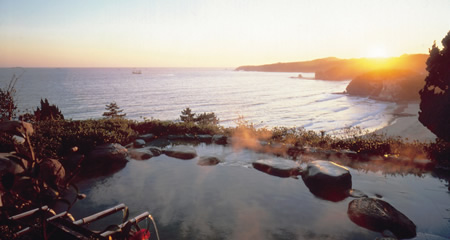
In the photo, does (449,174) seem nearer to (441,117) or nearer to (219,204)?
(441,117)

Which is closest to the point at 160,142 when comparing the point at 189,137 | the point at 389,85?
the point at 189,137

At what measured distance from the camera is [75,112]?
47625 millimetres

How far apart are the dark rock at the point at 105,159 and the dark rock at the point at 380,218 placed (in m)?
7.76

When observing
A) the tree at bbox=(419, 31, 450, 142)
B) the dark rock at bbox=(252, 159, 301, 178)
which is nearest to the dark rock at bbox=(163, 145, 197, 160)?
the dark rock at bbox=(252, 159, 301, 178)

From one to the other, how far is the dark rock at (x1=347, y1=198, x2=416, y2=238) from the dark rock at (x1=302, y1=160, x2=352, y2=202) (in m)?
1.04

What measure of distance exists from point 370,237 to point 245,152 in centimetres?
679

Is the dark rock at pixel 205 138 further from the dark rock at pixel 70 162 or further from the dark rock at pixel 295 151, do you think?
the dark rock at pixel 70 162

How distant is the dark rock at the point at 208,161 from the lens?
1070cm

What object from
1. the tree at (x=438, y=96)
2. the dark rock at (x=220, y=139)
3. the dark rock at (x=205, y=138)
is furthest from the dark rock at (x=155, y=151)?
the tree at (x=438, y=96)

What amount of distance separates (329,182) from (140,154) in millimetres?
7259

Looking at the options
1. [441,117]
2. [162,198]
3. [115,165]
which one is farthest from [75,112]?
[441,117]

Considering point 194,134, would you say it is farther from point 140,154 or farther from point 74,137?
point 74,137

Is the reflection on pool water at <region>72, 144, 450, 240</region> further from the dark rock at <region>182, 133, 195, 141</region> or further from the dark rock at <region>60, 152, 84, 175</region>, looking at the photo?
the dark rock at <region>182, 133, 195, 141</region>

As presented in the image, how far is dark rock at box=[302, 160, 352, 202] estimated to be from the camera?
26.3ft
